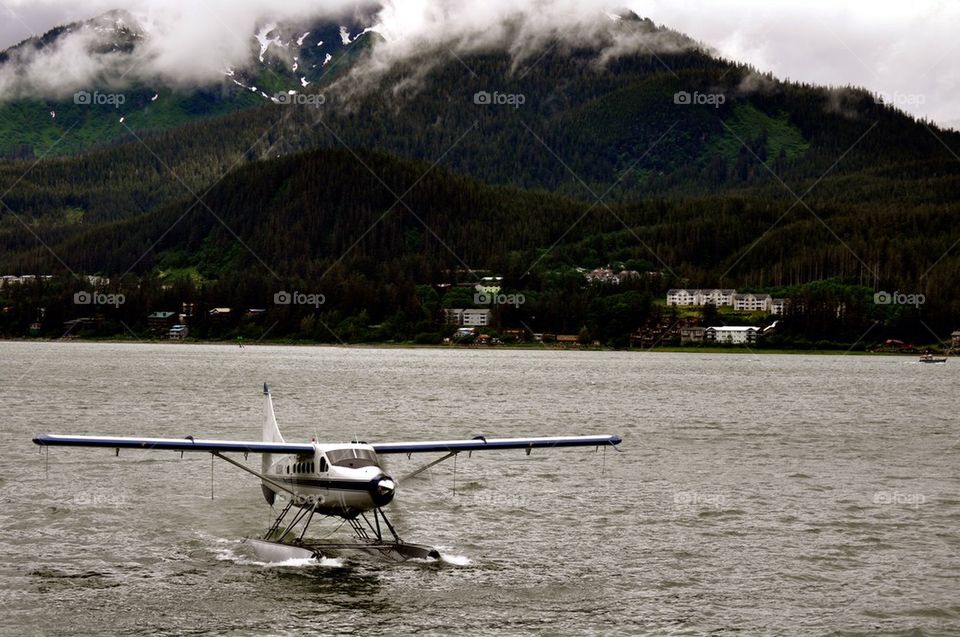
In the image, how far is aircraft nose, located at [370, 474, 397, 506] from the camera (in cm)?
2627

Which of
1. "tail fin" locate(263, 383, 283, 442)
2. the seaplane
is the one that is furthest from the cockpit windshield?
"tail fin" locate(263, 383, 283, 442)

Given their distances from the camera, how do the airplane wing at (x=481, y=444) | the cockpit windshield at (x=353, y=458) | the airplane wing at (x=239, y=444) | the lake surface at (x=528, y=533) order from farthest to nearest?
the airplane wing at (x=481, y=444) < the airplane wing at (x=239, y=444) < the cockpit windshield at (x=353, y=458) < the lake surface at (x=528, y=533)

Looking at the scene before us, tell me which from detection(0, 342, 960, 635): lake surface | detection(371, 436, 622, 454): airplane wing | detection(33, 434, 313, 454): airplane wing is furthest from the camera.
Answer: detection(371, 436, 622, 454): airplane wing

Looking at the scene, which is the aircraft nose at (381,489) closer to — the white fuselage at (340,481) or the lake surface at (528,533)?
the white fuselage at (340,481)

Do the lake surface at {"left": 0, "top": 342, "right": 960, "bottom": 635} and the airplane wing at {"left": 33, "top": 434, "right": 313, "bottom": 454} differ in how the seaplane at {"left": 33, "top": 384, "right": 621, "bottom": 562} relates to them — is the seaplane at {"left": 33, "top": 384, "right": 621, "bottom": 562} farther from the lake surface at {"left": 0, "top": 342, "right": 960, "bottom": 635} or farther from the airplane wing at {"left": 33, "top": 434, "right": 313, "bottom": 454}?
the lake surface at {"left": 0, "top": 342, "right": 960, "bottom": 635}

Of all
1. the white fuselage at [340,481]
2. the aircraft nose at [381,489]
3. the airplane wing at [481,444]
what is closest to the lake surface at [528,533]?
the white fuselage at [340,481]

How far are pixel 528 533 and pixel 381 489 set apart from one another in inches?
342

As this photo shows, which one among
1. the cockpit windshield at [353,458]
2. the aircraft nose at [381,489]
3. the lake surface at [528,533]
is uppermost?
the cockpit windshield at [353,458]

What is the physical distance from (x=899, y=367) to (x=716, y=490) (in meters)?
148

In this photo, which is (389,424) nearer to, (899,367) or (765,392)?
(765,392)

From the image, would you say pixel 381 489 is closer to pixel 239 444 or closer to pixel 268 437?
pixel 239 444

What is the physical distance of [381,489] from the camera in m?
26.2

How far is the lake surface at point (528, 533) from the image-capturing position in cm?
2466

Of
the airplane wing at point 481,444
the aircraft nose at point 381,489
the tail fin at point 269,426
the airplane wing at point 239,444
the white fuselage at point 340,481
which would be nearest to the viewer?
the aircraft nose at point 381,489
